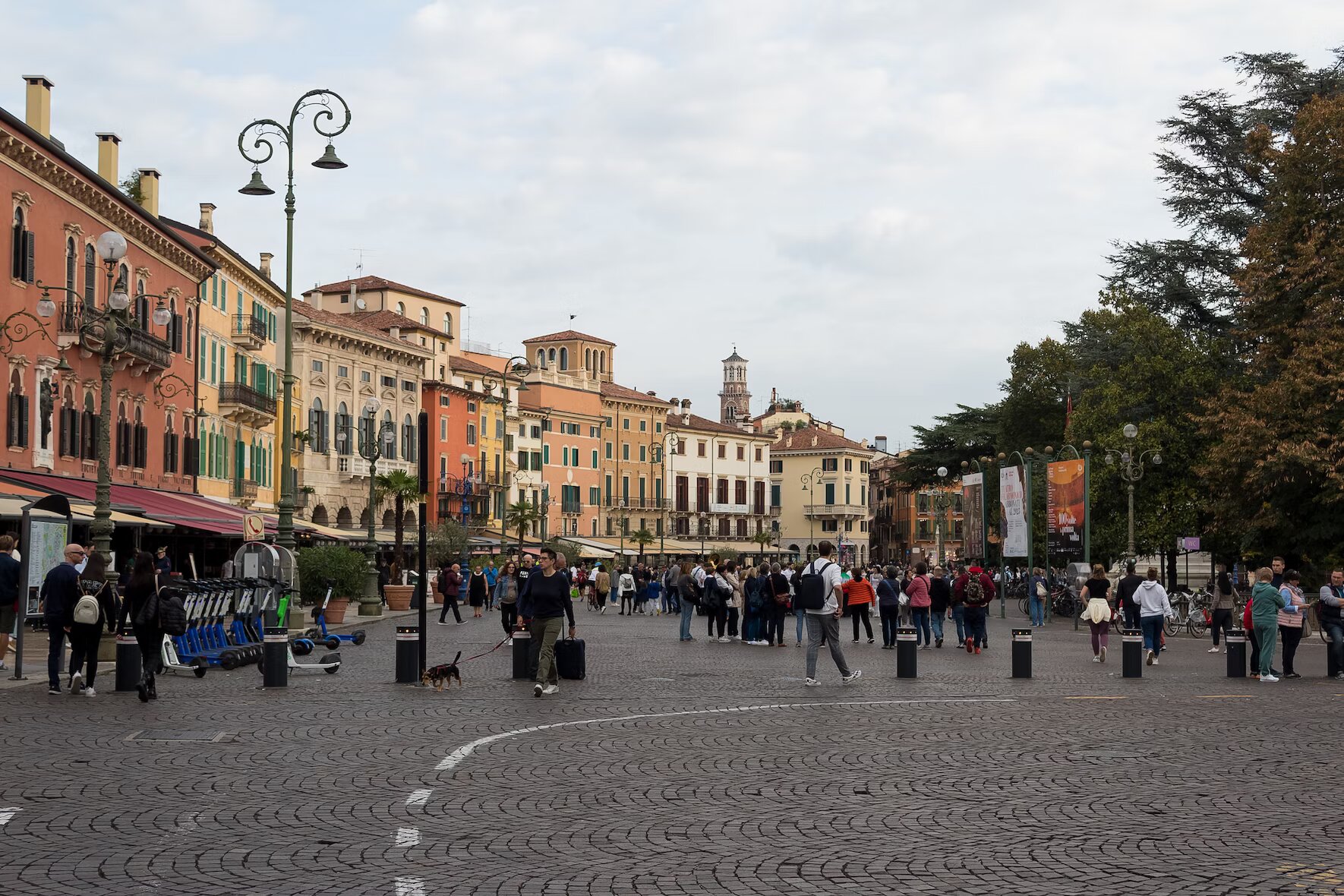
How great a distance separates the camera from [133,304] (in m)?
45.6

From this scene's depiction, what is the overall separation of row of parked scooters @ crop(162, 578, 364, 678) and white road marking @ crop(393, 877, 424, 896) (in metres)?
11.9

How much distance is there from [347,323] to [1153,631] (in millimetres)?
64232

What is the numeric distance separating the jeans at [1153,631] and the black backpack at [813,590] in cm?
769

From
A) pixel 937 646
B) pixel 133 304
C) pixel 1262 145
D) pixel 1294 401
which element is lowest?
pixel 937 646

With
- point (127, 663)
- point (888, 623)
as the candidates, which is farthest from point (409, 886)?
point (888, 623)

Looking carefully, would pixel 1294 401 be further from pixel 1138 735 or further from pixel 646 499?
pixel 646 499

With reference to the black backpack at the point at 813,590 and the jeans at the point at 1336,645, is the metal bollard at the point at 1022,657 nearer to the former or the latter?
the black backpack at the point at 813,590

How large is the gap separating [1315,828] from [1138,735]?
5.02 m

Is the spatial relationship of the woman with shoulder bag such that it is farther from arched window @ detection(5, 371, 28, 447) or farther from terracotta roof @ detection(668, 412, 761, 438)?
terracotta roof @ detection(668, 412, 761, 438)

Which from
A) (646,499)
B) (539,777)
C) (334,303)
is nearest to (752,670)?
(539,777)

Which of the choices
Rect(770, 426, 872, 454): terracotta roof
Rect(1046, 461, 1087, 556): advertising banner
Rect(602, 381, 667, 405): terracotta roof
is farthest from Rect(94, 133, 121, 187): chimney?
Rect(770, 426, 872, 454): terracotta roof

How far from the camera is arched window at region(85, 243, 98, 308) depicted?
4125 centimetres

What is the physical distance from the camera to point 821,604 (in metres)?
19.6

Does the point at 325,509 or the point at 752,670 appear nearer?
the point at 752,670
